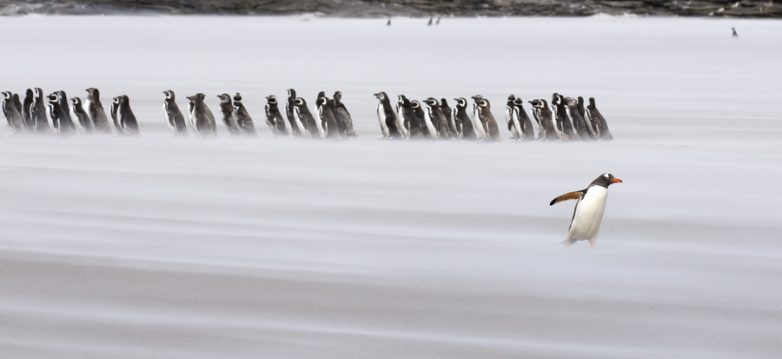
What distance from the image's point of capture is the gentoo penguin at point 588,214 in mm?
5750

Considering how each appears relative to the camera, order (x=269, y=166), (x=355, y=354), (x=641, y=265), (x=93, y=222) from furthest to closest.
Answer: (x=269, y=166) → (x=93, y=222) → (x=641, y=265) → (x=355, y=354)

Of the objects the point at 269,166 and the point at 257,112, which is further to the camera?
the point at 257,112

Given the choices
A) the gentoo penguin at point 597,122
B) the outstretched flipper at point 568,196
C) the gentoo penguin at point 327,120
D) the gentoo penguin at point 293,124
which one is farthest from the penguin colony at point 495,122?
the outstretched flipper at point 568,196

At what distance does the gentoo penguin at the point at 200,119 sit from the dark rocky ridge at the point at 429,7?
1948 inches

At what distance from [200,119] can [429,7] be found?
52262mm

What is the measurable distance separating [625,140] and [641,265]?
16.1ft

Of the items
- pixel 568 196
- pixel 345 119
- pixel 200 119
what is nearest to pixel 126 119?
pixel 200 119

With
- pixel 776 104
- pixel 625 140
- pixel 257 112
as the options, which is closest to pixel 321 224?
pixel 625 140

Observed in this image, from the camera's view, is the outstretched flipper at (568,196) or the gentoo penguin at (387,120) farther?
the gentoo penguin at (387,120)

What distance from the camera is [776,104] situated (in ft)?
43.5

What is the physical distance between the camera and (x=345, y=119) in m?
10.4

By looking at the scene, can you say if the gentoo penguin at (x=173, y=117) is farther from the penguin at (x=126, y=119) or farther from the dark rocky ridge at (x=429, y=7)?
the dark rocky ridge at (x=429, y=7)

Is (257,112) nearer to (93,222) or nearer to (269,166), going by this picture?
(269,166)

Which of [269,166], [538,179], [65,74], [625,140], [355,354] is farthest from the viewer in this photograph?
[65,74]
